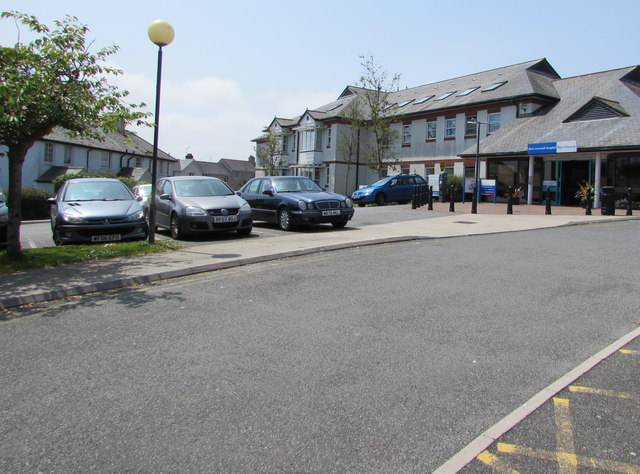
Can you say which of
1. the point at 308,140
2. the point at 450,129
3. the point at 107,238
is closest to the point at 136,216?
the point at 107,238

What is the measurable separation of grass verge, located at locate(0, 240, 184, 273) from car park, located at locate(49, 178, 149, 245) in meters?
0.36

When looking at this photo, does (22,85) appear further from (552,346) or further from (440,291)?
(552,346)

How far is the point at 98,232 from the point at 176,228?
1.94 m

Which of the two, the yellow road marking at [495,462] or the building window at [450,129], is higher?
the building window at [450,129]

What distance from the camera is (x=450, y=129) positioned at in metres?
35.4

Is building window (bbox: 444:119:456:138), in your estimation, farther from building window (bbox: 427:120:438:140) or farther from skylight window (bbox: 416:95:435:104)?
skylight window (bbox: 416:95:435:104)

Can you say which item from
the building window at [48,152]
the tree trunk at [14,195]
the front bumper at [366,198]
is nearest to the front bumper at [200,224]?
A: the tree trunk at [14,195]

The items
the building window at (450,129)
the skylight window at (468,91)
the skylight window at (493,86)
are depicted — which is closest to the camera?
the skylight window at (493,86)

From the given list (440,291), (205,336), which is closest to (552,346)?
(440,291)

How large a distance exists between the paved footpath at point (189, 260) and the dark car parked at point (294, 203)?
577 mm

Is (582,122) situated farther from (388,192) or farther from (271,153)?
(271,153)

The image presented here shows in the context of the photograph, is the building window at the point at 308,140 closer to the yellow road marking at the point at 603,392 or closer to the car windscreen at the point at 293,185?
A: the car windscreen at the point at 293,185

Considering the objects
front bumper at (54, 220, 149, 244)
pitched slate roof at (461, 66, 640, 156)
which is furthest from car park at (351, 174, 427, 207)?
front bumper at (54, 220, 149, 244)

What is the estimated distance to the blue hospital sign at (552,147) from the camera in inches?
917
